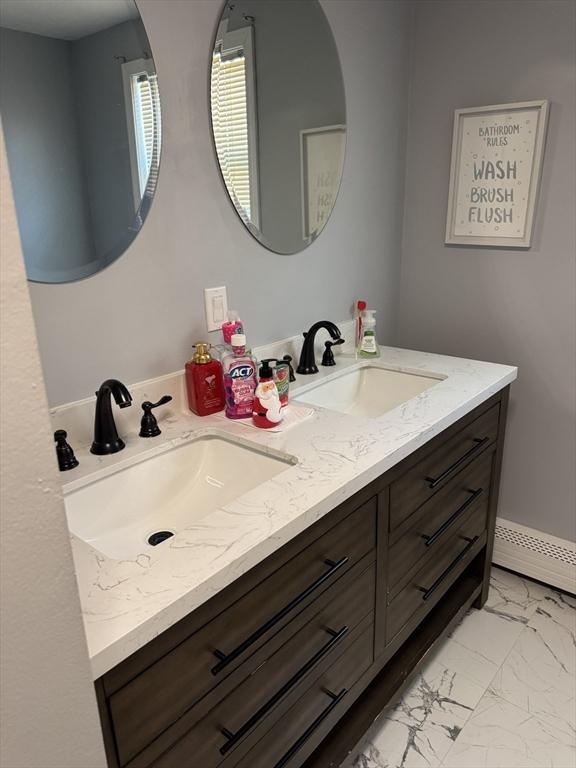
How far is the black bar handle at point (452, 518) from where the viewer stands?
153 centimetres

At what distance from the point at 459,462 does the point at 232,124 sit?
1.07m

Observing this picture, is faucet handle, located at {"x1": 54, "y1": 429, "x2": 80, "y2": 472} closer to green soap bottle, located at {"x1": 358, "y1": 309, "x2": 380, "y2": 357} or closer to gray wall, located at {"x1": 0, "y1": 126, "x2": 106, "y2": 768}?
gray wall, located at {"x1": 0, "y1": 126, "x2": 106, "y2": 768}

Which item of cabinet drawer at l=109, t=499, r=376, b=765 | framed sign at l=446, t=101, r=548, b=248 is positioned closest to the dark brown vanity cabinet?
cabinet drawer at l=109, t=499, r=376, b=765

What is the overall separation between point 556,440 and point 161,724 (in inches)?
65.7

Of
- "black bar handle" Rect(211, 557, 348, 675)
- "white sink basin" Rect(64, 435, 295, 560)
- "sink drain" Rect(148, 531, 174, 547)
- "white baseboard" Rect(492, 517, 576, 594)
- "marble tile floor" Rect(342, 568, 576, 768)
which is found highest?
"white sink basin" Rect(64, 435, 295, 560)

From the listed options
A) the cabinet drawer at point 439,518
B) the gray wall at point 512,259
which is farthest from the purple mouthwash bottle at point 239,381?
the gray wall at point 512,259

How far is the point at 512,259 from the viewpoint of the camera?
1954 millimetres

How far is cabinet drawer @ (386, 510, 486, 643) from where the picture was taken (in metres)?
1.45

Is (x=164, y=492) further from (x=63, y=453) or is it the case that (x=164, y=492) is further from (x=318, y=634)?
(x=318, y=634)

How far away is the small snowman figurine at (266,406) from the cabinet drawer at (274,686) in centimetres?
39

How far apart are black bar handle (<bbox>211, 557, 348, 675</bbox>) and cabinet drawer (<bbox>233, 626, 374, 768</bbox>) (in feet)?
0.78

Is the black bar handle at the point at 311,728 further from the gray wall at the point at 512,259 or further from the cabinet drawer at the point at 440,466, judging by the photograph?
the gray wall at the point at 512,259

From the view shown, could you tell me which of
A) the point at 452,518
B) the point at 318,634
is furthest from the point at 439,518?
the point at 318,634

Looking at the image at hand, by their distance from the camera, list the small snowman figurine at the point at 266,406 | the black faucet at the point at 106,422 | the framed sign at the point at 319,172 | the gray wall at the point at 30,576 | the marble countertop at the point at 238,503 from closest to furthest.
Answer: the gray wall at the point at 30,576 < the marble countertop at the point at 238,503 < the black faucet at the point at 106,422 < the small snowman figurine at the point at 266,406 < the framed sign at the point at 319,172
